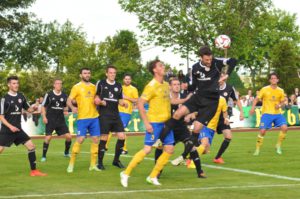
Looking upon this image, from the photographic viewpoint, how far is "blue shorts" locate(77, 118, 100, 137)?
14875mm

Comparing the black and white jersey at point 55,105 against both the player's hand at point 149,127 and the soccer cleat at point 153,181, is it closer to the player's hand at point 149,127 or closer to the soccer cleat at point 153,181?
the soccer cleat at point 153,181

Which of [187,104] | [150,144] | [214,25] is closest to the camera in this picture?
[150,144]

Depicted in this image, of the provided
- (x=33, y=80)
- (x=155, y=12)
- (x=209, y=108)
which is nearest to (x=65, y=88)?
(x=33, y=80)

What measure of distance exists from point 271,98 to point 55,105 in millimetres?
6155

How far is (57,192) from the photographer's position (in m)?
11.1

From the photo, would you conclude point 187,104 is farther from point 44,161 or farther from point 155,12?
point 155,12

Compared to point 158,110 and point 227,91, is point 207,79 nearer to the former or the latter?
point 158,110

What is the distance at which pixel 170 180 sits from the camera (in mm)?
12688

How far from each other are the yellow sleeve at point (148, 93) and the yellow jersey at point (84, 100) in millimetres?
3184

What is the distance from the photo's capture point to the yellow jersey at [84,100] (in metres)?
15.0

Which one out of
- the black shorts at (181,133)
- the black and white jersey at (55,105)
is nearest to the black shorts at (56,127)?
the black and white jersey at (55,105)

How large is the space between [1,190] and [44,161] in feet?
20.3

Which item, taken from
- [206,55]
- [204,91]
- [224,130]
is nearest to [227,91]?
[224,130]

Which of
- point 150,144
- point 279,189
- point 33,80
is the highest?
point 33,80
